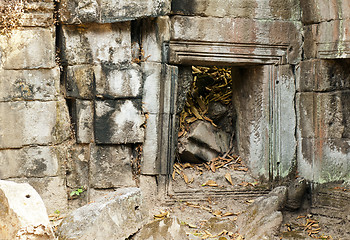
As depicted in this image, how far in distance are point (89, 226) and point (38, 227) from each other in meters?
0.38

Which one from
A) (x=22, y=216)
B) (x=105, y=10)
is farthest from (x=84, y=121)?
(x=22, y=216)

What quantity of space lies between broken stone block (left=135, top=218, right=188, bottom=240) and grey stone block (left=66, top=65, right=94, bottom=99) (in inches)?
56.4

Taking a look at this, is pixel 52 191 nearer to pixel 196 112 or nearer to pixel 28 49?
pixel 28 49

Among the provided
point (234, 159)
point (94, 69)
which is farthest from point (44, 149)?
point (234, 159)

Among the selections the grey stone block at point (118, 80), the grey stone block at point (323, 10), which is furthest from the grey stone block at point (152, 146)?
Answer: the grey stone block at point (323, 10)

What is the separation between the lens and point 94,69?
4.46 metres

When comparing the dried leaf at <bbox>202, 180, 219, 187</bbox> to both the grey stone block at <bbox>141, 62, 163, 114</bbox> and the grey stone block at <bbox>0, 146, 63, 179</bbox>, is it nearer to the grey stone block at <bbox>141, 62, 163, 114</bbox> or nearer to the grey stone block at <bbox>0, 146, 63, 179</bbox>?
the grey stone block at <bbox>141, 62, 163, 114</bbox>

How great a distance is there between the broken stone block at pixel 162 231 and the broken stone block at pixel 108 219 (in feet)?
0.22

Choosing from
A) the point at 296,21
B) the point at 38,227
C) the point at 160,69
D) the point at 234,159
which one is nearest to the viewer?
the point at 38,227

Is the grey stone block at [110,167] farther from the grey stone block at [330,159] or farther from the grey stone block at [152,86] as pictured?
the grey stone block at [330,159]

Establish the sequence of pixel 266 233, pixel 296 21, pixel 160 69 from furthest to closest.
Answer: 1. pixel 296 21
2. pixel 160 69
3. pixel 266 233

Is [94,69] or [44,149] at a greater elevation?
[94,69]

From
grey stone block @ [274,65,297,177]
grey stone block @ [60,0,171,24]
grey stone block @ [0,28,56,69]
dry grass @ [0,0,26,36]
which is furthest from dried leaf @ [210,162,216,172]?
dry grass @ [0,0,26,36]

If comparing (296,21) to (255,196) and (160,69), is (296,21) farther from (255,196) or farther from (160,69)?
(255,196)
